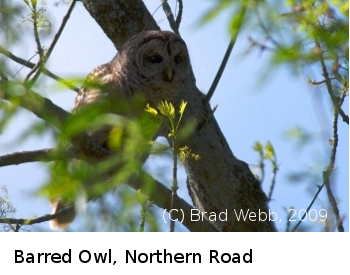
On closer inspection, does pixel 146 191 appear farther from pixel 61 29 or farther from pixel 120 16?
pixel 120 16

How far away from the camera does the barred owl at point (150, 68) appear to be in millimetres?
4090

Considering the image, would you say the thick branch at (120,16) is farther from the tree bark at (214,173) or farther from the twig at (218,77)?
the twig at (218,77)

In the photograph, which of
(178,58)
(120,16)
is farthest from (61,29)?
(178,58)

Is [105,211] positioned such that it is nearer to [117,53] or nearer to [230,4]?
[230,4]

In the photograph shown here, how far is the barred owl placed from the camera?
4090 mm

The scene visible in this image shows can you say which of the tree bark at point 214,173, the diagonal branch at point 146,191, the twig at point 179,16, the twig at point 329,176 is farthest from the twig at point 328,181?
the twig at point 179,16

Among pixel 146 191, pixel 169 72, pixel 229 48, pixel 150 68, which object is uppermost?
pixel 150 68

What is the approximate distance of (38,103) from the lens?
1.36 m

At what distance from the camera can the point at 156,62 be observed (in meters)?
4.35

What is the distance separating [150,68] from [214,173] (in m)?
1.01

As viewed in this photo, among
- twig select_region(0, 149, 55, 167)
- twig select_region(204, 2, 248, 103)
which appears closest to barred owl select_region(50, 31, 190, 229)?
twig select_region(204, 2, 248, 103)

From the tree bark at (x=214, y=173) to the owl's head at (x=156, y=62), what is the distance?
0.26 metres

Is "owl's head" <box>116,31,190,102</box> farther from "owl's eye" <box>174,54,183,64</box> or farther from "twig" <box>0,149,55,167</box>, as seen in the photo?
"twig" <box>0,149,55,167</box>

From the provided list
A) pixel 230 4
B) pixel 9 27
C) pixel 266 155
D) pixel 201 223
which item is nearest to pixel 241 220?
pixel 201 223
